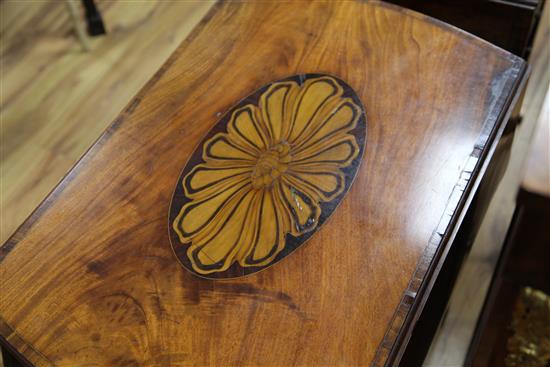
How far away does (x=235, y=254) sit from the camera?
4.32 ft

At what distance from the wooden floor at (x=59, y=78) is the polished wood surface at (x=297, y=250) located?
2.21 feet

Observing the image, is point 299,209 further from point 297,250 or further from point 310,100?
point 310,100

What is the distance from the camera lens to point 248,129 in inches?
57.4

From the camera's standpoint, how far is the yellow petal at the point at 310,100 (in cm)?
145

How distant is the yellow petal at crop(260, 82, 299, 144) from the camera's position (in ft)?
4.75

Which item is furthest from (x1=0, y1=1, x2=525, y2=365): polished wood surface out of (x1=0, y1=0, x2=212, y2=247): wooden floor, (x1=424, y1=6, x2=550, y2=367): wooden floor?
(x1=0, y1=0, x2=212, y2=247): wooden floor

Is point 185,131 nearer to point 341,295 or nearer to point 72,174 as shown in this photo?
point 72,174

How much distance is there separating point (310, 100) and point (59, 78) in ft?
3.50

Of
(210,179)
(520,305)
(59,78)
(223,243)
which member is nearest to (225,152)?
(210,179)

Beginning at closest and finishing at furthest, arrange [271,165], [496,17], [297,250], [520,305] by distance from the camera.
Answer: [297,250] < [271,165] < [520,305] < [496,17]

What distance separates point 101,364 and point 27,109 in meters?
1.18

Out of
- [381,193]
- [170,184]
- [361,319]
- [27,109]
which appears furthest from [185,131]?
[27,109]

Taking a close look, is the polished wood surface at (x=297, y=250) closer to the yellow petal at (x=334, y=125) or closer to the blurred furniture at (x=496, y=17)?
the yellow petal at (x=334, y=125)

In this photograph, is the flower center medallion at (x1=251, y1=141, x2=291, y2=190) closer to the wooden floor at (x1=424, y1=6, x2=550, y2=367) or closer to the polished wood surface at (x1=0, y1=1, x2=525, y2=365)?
the polished wood surface at (x1=0, y1=1, x2=525, y2=365)
